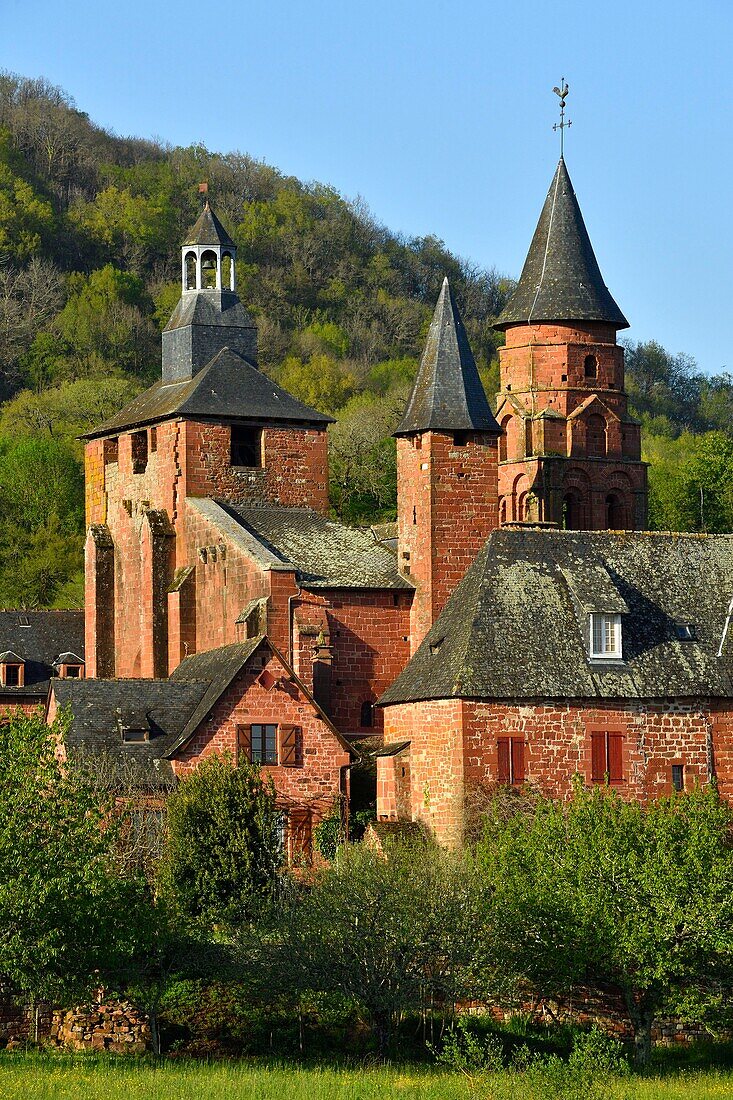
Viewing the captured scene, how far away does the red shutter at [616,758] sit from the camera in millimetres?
55562

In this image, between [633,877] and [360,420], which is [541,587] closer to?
[633,877]

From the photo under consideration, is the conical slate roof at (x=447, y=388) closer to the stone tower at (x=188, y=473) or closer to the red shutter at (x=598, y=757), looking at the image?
the stone tower at (x=188, y=473)

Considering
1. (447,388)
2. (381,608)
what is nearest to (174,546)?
(381,608)

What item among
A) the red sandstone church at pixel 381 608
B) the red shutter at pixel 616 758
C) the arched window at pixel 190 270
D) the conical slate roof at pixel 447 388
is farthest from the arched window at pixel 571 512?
the red shutter at pixel 616 758

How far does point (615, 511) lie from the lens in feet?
266

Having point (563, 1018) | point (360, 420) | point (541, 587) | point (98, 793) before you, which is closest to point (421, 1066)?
point (563, 1018)

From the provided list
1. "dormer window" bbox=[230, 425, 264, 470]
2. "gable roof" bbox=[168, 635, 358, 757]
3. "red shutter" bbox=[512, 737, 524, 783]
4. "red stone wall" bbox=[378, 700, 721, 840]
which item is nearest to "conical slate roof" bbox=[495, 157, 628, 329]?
"dormer window" bbox=[230, 425, 264, 470]

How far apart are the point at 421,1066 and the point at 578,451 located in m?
36.4

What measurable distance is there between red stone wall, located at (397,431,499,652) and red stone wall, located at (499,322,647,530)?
16465 mm

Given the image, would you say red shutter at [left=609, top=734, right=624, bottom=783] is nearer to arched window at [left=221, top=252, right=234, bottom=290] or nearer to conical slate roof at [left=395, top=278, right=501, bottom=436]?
conical slate roof at [left=395, top=278, right=501, bottom=436]

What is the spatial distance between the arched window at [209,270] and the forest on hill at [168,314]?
868 inches

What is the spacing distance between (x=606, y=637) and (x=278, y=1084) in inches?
666

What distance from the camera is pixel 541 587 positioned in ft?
190

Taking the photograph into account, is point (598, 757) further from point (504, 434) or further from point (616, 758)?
point (504, 434)
